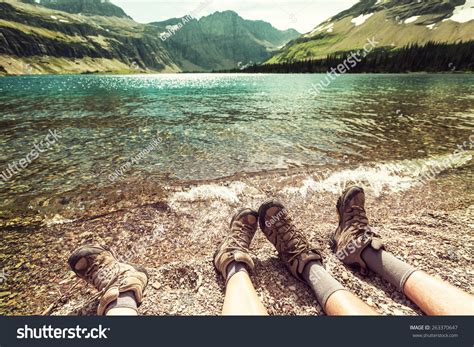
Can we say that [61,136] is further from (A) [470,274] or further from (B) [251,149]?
(A) [470,274]

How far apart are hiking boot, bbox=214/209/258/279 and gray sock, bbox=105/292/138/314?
1.56m

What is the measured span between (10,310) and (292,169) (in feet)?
29.9

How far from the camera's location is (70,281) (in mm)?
5348

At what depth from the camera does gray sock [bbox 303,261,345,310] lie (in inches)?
166

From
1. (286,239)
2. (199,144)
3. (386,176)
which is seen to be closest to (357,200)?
(286,239)

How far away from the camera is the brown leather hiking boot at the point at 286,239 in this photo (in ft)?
16.5

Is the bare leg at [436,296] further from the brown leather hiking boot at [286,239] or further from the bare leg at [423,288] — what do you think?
the brown leather hiking boot at [286,239]

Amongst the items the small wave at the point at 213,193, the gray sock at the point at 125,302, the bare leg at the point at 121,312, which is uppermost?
the bare leg at the point at 121,312

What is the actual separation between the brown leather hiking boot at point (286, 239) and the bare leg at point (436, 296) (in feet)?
4.96

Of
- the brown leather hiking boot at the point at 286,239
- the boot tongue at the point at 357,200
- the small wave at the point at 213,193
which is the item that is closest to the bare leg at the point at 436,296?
the brown leather hiking boot at the point at 286,239

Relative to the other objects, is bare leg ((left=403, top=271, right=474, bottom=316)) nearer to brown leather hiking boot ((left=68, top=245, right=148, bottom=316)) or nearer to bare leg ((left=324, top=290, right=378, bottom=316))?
bare leg ((left=324, top=290, right=378, bottom=316))

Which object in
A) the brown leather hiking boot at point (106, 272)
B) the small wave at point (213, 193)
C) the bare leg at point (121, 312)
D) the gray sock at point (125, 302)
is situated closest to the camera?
the bare leg at point (121, 312)

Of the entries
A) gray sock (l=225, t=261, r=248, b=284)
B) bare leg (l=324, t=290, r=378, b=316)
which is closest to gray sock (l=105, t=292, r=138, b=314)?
gray sock (l=225, t=261, r=248, b=284)
